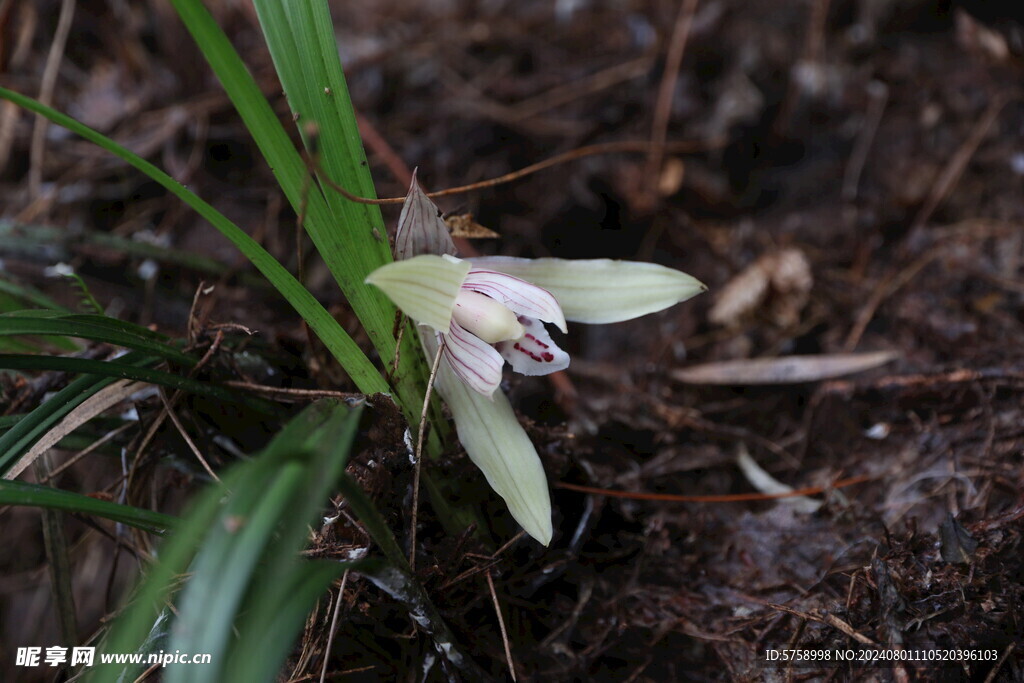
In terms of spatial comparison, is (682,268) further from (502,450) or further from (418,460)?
(418,460)

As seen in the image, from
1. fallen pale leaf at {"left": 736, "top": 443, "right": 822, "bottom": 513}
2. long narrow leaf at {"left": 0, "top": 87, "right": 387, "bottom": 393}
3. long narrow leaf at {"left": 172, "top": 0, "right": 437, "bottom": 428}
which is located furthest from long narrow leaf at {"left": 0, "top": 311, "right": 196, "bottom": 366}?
fallen pale leaf at {"left": 736, "top": 443, "right": 822, "bottom": 513}

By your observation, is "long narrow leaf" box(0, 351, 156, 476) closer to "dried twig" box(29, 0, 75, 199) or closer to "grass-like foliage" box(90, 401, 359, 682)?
"grass-like foliage" box(90, 401, 359, 682)

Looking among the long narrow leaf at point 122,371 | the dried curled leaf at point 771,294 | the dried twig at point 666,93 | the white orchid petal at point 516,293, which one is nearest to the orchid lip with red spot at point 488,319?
the white orchid petal at point 516,293

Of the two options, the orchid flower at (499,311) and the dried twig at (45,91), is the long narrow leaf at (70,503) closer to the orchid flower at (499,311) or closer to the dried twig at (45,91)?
the orchid flower at (499,311)

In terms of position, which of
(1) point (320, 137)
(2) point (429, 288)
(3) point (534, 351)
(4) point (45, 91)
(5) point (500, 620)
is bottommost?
(5) point (500, 620)

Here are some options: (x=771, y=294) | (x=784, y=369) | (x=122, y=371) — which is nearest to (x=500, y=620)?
(x=122, y=371)

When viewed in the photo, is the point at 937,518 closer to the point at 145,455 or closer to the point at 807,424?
the point at 807,424

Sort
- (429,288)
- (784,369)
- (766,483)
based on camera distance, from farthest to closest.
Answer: (784,369)
(766,483)
(429,288)

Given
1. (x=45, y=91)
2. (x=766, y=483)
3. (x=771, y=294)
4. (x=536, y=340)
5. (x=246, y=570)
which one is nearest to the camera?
(x=246, y=570)

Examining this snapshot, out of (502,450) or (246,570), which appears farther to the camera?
(502,450)
